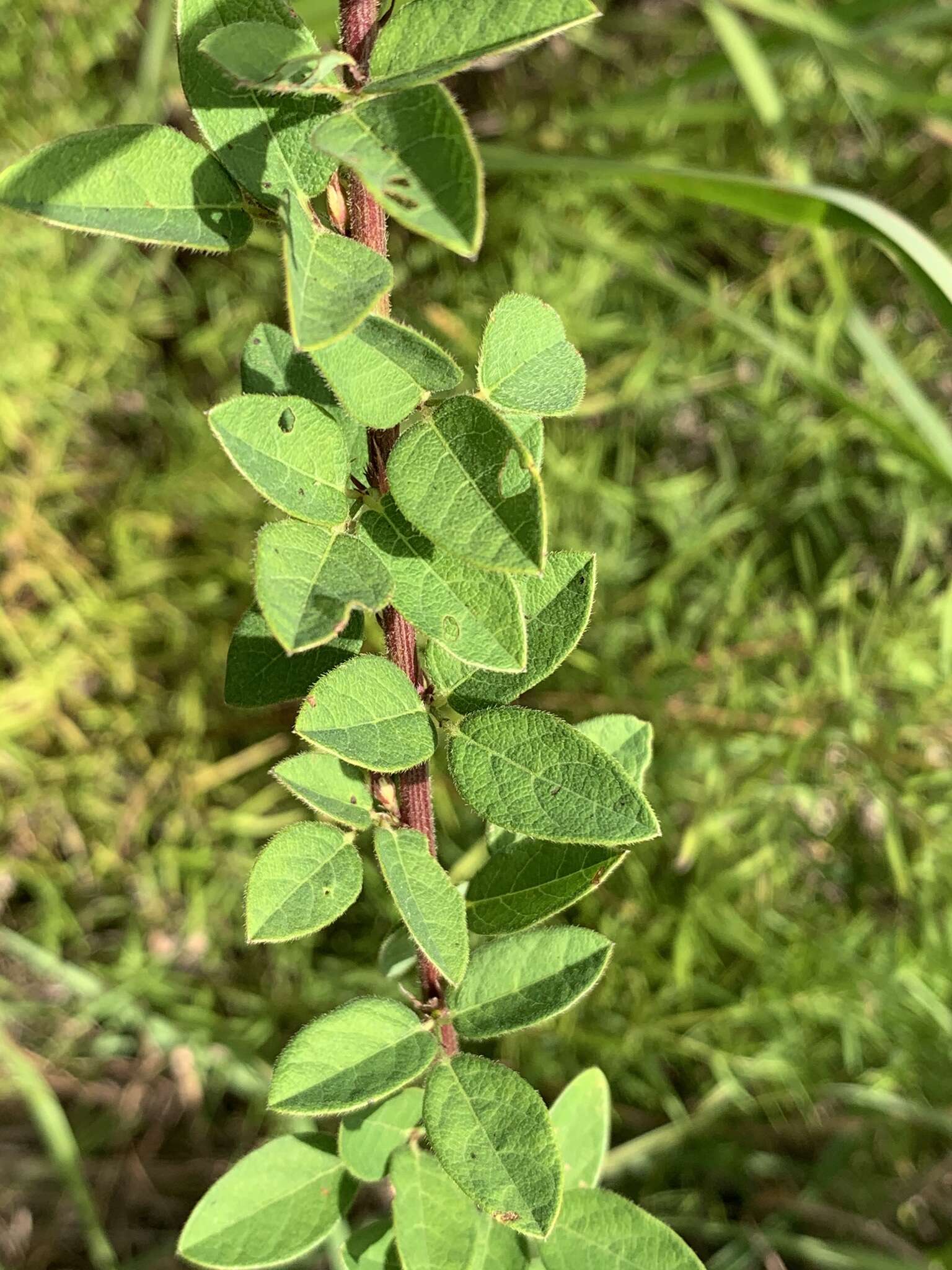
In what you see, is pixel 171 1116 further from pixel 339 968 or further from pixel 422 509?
pixel 422 509

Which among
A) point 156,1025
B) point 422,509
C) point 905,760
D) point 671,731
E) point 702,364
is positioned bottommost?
point 156,1025

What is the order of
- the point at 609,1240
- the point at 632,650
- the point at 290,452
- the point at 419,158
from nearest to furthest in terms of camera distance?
the point at 419,158 → the point at 290,452 → the point at 609,1240 → the point at 632,650

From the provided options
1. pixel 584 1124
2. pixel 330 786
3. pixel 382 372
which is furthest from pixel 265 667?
pixel 584 1124

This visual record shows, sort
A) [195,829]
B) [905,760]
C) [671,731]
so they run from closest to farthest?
[905,760]
[671,731]
[195,829]

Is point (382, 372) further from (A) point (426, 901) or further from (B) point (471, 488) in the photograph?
(A) point (426, 901)

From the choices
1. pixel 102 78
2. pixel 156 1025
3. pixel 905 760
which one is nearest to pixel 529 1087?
pixel 905 760

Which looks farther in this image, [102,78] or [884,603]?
[102,78]

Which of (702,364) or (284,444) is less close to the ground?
(284,444)
